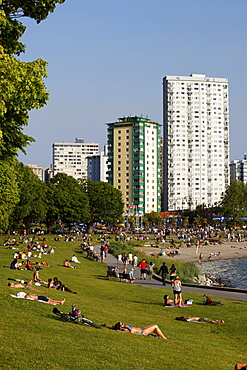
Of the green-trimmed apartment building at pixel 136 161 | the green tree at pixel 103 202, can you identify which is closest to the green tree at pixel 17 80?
the green tree at pixel 103 202

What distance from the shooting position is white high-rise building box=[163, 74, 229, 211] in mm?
175250

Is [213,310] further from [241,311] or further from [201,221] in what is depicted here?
[201,221]

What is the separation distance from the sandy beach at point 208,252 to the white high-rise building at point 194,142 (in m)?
79.1

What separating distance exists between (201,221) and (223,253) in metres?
59.1

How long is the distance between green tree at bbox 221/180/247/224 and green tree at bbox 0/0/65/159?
122 metres

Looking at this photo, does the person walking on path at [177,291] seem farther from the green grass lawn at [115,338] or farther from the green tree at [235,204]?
the green tree at [235,204]

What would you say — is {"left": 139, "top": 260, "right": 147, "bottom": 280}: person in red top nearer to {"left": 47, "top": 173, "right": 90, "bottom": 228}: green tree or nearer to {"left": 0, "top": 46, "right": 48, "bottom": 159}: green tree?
{"left": 0, "top": 46, "right": 48, "bottom": 159}: green tree

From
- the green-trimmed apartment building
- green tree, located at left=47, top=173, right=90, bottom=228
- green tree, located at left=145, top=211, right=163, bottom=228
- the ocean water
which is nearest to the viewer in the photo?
the ocean water

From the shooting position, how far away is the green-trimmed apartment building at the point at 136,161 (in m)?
148

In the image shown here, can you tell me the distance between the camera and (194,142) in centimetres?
17625

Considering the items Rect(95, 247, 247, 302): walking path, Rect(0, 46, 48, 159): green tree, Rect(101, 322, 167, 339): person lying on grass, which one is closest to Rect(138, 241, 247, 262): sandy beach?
Rect(95, 247, 247, 302): walking path

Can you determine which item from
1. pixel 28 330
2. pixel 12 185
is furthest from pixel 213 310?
pixel 12 185

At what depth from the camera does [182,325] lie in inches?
695

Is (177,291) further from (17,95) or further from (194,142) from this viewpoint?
(194,142)
